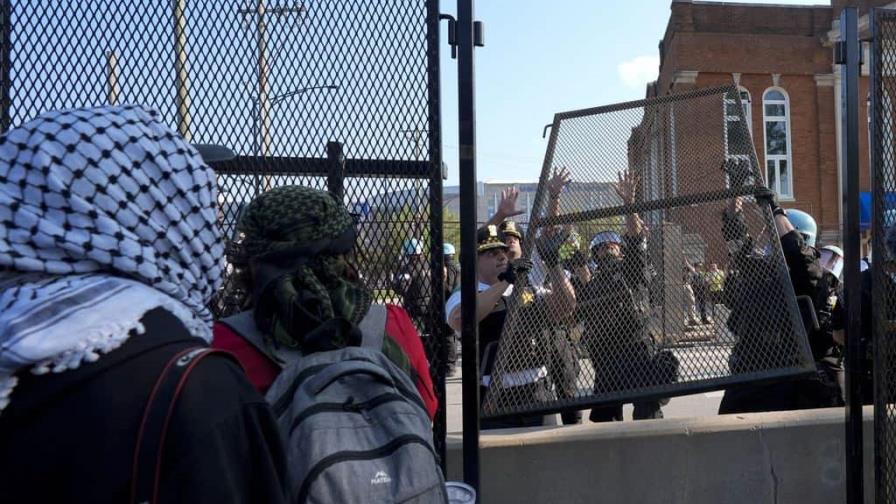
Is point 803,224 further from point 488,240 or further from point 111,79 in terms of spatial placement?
point 111,79

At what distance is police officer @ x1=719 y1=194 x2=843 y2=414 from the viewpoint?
3764mm

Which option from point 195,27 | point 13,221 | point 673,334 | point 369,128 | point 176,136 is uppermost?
point 195,27

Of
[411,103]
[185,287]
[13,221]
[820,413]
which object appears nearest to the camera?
[13,221]

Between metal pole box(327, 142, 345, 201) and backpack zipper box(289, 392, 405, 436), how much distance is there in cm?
123

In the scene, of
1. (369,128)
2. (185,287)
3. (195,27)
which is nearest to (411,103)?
(369,128)

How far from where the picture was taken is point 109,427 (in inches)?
47.7

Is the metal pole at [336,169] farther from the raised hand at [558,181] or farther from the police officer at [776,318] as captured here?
the police officer at [776,318]

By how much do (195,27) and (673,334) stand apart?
7.92 ft

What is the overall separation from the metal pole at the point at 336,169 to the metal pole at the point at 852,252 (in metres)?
2.22

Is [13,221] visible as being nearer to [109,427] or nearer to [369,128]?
[109,427]

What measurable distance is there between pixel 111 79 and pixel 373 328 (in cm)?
135

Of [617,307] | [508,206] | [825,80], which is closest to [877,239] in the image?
[617,307]

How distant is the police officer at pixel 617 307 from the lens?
3.84 meters

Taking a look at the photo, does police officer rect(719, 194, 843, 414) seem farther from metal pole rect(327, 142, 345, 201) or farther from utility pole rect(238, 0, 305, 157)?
utility pole rect(238, 0, 305, 157)
